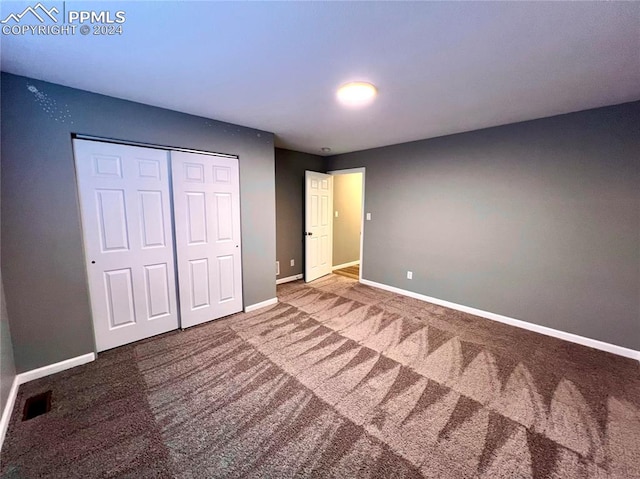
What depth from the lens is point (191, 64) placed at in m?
1.67

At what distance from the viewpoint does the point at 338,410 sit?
1.72 meters

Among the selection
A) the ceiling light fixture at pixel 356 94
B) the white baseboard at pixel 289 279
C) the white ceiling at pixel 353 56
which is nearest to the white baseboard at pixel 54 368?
the white ceiling at pixel 353 56

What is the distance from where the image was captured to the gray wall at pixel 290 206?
4.30m

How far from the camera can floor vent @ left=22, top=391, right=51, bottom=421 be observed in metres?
1.68

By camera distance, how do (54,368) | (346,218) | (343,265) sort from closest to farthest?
(54,368)
(346,218)
(343,265)

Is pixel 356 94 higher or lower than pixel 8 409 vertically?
higher

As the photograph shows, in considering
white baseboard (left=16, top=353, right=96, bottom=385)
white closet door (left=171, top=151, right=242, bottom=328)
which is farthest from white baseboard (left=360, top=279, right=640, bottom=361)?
white baseboard (left=16, top=353, right=96, bottom=385)

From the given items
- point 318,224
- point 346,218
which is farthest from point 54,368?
point 346,218

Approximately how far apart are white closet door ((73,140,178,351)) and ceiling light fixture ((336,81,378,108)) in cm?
182

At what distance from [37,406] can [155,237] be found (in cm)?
145

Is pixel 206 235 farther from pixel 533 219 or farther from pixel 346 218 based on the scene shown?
pixel 533 219

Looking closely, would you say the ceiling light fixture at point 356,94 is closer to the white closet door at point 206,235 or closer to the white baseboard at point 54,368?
the white closet door at point 206,235

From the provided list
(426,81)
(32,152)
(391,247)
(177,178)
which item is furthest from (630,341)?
(32,152)

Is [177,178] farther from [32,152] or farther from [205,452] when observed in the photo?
[205,452]
